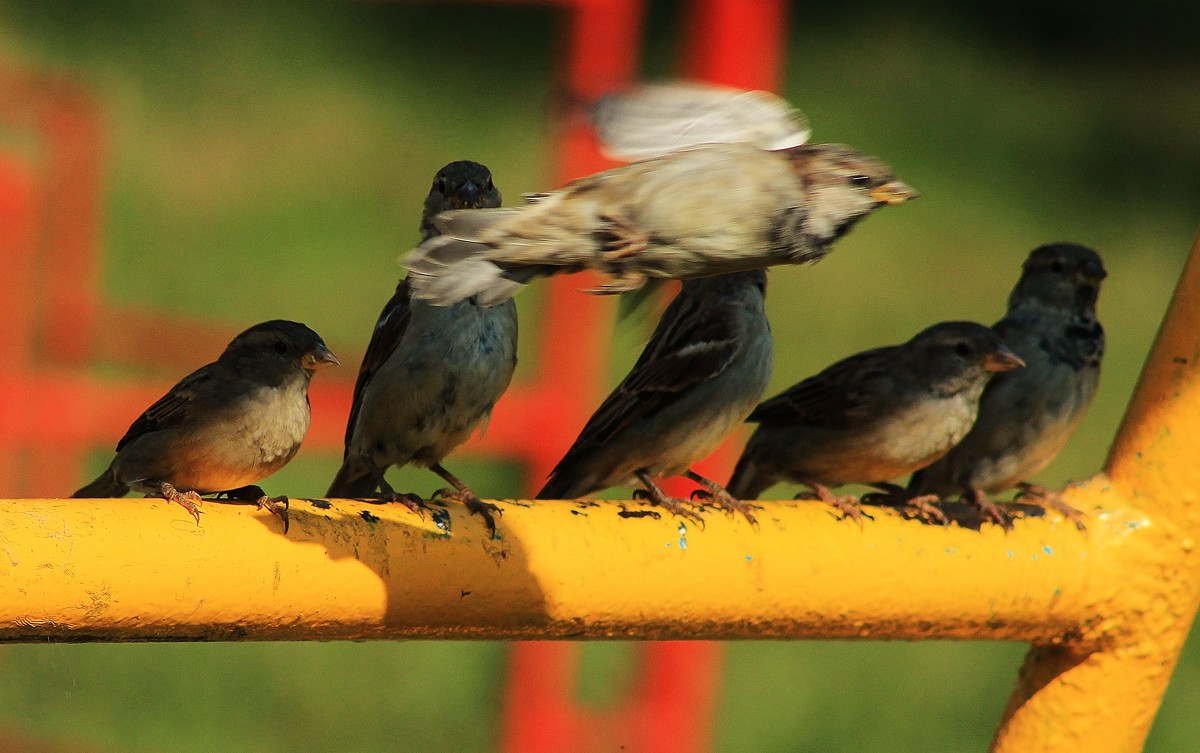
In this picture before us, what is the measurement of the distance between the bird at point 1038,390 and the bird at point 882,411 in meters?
0.15

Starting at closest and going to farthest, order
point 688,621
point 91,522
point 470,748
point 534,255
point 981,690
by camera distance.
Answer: point 534,255 < point 91,522 < point 688,621 < point 470,748 < point 981,690

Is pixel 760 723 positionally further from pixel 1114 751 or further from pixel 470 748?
pixel 1114 751

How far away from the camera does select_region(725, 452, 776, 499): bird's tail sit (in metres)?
4.73

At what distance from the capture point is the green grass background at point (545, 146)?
1157 cm

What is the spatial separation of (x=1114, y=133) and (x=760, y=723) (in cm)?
760

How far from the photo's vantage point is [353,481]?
4254 mm

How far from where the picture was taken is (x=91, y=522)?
2371mm

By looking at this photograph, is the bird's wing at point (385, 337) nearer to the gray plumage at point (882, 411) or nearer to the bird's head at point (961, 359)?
the gray plumage at point (882, 411)

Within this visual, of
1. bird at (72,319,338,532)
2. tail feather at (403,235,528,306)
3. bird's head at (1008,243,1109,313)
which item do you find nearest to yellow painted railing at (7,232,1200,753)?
tail feather at (403,235,528,306)

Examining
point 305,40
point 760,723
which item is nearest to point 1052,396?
point 760,723

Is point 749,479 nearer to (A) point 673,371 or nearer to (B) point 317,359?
(A) point 673,371

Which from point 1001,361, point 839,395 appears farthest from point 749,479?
point 1001,361

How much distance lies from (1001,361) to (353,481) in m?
1.60

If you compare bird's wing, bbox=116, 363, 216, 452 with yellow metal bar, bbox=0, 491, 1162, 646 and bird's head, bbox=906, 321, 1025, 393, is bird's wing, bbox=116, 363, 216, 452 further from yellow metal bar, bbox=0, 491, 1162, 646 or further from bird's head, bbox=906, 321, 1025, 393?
bird's head, bbox=906, 321, 1025, 393
